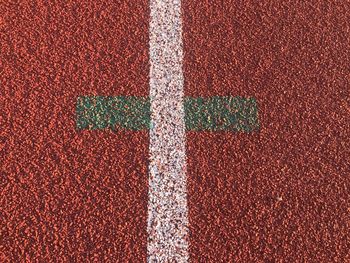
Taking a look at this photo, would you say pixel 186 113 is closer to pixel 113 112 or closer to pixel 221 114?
pixel 221 114

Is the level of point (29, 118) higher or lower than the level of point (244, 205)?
higher

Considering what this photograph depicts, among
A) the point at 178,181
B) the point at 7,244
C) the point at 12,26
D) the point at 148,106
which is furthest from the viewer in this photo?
the point at 12,26

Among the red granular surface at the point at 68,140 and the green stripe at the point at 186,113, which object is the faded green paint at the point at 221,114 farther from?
the red granular surface at the point at 68,140

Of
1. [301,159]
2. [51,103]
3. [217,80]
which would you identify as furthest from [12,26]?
[301,159]

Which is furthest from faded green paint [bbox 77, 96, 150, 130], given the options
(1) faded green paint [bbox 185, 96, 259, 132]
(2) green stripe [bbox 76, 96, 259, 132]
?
(1) faded green paint [bbox 185, 96, 259, 132]

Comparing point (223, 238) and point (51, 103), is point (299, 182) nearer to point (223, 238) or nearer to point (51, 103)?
point (223, 238)

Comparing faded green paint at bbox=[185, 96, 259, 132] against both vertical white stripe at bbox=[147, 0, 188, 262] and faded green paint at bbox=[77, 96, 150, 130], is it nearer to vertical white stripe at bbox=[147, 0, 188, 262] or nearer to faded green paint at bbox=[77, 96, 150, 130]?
vertical white stripe at bbox=[147, 0, 188, 262]

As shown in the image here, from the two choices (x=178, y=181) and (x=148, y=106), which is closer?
(x=178, y=181)
